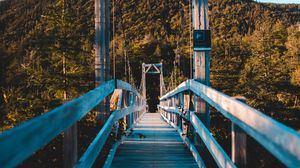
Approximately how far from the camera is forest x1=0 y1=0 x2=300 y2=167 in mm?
16109

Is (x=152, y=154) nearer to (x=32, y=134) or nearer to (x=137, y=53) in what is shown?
(x=32, y=134)

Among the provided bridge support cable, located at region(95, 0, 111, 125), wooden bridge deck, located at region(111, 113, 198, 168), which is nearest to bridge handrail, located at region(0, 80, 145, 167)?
wooden bridge deck, located at region(111, 113, 198, 168)

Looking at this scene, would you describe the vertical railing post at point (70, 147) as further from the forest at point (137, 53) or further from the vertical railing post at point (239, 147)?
the vertical railing post at point (239, 147)

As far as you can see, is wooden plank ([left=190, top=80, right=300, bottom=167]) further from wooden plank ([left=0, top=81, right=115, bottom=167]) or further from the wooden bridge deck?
the wooden bridge deck

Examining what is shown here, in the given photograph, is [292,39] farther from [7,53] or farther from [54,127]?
[54,127]

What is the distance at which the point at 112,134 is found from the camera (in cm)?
507

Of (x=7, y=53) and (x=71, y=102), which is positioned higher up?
(x=7, y=53)

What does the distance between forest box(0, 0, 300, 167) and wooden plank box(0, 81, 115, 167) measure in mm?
789

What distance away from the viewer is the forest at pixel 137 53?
52.9 ft

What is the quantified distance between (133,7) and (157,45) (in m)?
17.0

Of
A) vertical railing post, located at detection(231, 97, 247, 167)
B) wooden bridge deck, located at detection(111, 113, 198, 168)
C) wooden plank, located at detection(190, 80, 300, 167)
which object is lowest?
wooden bridge deck, located at detection(111, 113, 198, 168)

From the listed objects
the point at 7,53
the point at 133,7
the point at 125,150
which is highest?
the point at 133,7

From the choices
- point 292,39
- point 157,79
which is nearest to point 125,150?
point 292,39

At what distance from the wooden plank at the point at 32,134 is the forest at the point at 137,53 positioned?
31.1 inches
